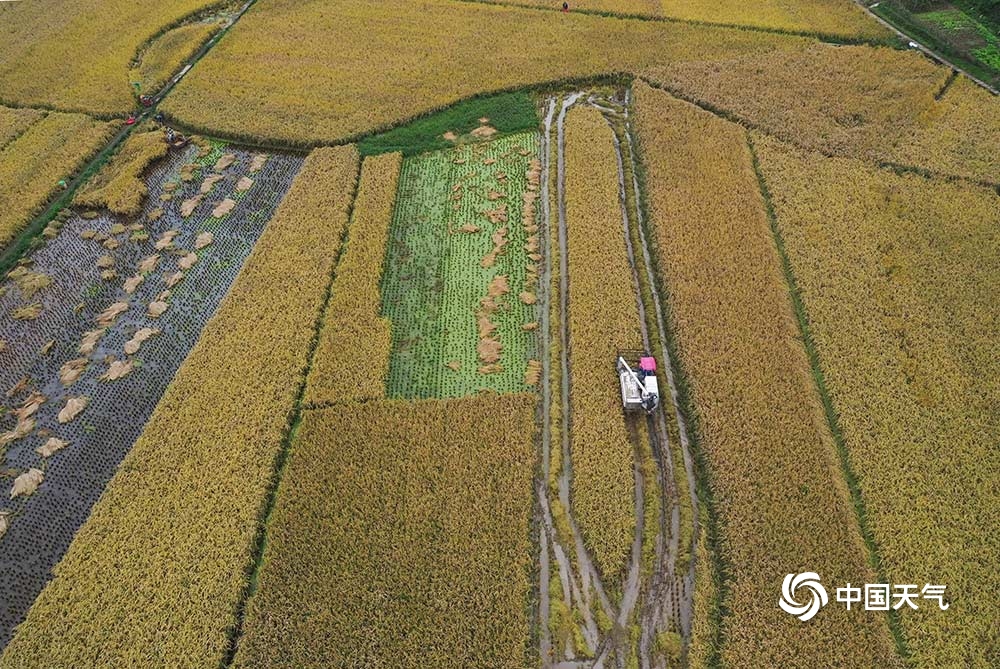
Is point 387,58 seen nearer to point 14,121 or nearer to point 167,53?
point 167,53

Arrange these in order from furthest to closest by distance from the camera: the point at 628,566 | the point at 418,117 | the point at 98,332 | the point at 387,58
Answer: the point at 387,58, the point at 418,117, the point at 98,332, the point at 628,566

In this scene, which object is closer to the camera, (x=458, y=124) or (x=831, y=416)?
(x=831, y=416)

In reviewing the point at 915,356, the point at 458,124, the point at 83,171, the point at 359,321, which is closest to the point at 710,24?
the point at 458,124

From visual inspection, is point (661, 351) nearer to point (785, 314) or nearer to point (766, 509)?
point (785, 314)

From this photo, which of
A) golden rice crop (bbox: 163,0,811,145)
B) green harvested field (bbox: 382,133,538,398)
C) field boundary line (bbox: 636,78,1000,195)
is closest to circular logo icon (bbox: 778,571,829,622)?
green harvested field (bbox: 382,133,538,398)

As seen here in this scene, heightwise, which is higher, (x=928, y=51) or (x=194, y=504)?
(x=928, y=51)

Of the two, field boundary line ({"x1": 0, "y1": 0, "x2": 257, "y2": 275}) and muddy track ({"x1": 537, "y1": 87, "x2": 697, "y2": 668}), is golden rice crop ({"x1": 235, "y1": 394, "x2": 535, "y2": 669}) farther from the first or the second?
field boundary line ({"x1": 0, "y1": 0, "x2": 257, "y2": 275})

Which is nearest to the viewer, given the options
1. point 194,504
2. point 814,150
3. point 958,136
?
point 194,504
